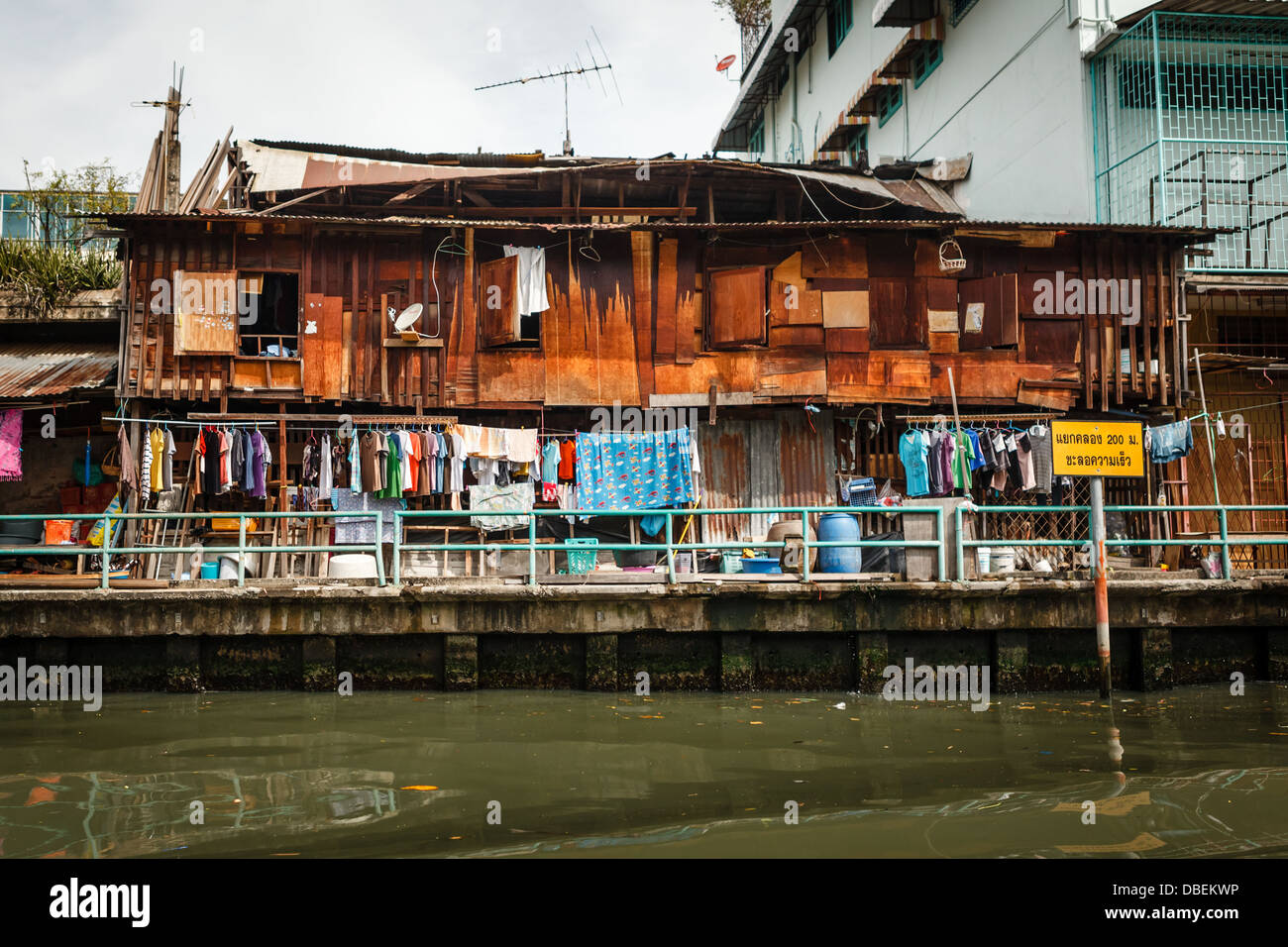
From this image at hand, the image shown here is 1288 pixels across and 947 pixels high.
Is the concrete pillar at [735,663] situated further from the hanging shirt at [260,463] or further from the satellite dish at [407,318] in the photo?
the hanging shirt at [260,463]

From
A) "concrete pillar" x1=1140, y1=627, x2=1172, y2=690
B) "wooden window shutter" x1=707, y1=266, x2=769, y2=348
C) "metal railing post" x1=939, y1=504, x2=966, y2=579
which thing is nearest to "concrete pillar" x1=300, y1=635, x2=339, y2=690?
"metal railing post" x1=939, y1=504, x2=966, y2=579

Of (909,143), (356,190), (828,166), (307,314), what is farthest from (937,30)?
Answer: (307,314)

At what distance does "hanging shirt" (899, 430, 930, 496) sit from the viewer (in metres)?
15.1

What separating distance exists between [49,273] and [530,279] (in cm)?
942

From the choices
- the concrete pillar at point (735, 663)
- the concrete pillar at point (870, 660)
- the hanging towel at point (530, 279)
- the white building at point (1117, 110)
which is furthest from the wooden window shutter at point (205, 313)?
the white building at point (1117, 110)

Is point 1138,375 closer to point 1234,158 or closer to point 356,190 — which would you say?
point 1234,158

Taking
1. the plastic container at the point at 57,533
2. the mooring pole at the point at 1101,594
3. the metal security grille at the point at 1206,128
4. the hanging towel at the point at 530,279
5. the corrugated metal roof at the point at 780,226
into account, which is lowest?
the mooring pole at the point at 1101,594

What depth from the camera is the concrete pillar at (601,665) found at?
10.7 meters

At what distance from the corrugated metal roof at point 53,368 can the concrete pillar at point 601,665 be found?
30.9 feet

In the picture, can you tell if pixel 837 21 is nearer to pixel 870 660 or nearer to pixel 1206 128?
pixel 1206 128

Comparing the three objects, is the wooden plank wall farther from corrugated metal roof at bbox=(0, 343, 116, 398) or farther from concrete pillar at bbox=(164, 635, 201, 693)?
concrete pillar at bbox=(164, 635, 201, 693)

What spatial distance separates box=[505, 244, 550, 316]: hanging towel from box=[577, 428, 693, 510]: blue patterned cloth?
89.0 inches
